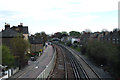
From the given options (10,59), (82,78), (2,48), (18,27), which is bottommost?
(82,78)

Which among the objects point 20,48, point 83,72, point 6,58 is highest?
point 20,48

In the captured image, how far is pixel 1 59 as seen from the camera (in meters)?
18.8

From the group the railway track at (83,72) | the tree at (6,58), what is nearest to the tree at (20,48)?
the tree at (6,58)

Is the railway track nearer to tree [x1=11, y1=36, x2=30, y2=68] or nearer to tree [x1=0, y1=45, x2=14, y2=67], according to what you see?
tree [x1=11, y1=36, x2=30, y2=68]

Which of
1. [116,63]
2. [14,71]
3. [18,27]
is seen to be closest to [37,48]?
[18,27]

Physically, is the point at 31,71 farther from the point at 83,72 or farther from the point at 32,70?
the point at 83,72

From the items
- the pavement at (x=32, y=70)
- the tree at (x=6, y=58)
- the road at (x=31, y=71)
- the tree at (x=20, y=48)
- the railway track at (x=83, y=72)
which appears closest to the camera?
the railway track at (x=83, y=72)

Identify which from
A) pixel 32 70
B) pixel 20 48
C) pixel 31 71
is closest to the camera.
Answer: pixel 31 71

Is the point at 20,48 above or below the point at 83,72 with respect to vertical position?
above

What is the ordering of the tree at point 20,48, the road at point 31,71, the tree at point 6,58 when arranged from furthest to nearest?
the tree at point 20,48, the tree at point 6,58, the road at point 31,71

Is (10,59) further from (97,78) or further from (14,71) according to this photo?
(97,78)

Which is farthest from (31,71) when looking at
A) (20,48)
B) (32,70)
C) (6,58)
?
(20,48)

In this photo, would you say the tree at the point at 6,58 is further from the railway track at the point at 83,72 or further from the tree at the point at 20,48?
the railway track at the point at 83,72

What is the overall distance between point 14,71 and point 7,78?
242 cm
